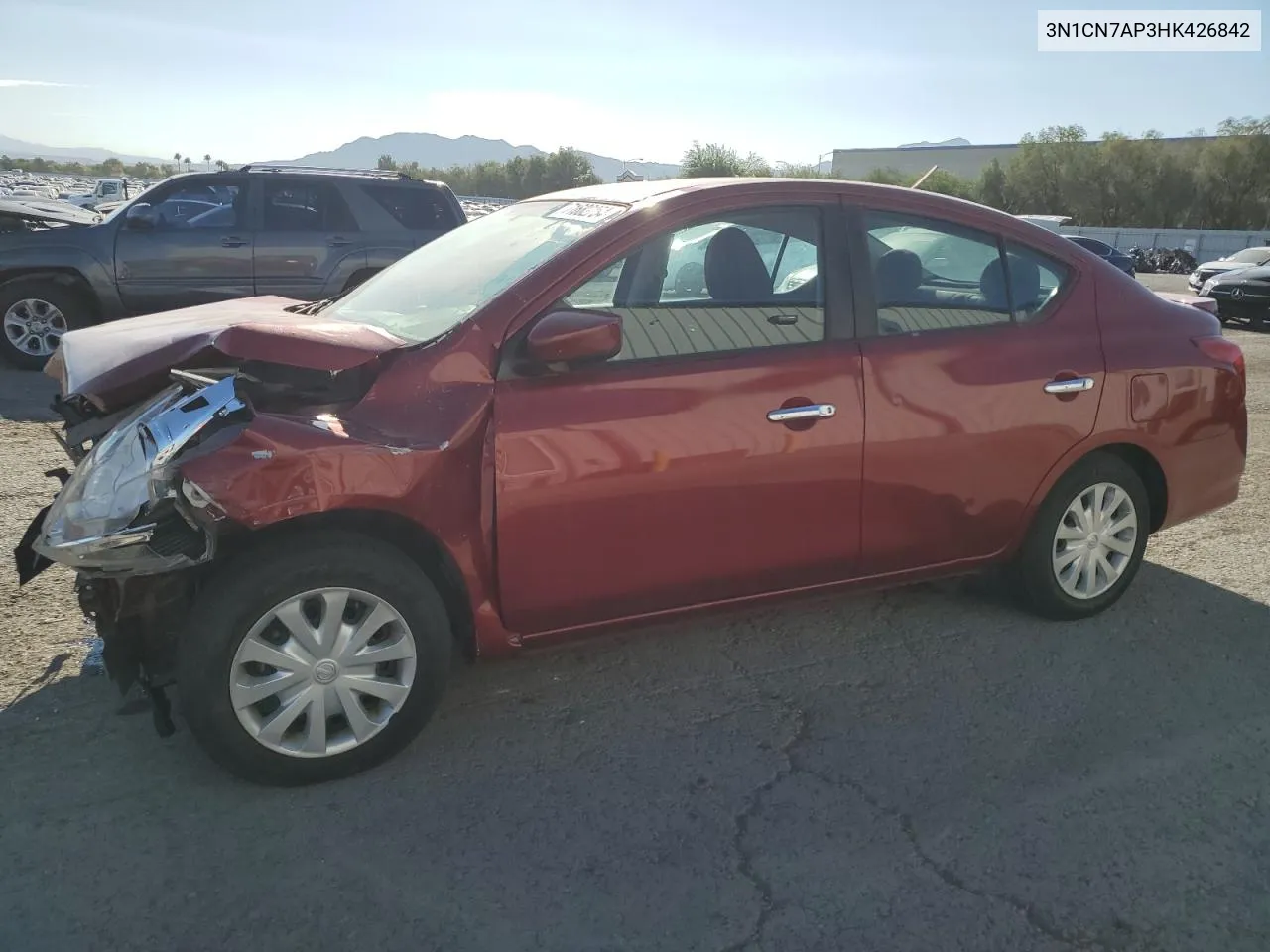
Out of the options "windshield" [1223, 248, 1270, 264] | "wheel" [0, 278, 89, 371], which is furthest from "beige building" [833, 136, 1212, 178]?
"wheel" [0, 278, 89, 371]

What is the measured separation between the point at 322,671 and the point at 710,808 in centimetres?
121

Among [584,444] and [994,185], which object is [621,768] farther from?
[994,185]

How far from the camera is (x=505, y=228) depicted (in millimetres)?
4066

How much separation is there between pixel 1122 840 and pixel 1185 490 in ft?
6.89

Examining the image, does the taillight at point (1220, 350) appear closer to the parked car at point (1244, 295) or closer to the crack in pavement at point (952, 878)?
the crack in pavement at point (952, 878)

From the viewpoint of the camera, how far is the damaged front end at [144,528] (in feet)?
9.32

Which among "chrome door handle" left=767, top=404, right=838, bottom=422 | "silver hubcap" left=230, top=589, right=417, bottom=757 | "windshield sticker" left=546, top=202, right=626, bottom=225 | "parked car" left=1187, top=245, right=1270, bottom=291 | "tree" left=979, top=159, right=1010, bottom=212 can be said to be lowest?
"silver hubcap" left=230, top=589, right=417, bottom=757

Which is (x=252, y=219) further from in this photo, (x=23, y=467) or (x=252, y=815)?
(x=252, y=815)

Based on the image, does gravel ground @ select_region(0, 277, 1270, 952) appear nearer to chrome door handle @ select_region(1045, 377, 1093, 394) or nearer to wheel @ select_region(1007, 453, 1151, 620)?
wheel @ select_region(1007, 453, 1151, 620)

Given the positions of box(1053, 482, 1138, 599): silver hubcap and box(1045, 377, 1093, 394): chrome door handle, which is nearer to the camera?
box(1045, 377, 1093, 394): chrome door handle

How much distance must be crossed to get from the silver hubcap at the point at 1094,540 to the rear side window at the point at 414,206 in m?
7.33

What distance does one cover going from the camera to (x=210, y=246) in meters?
9.38

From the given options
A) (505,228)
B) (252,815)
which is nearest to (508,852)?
(252,815)

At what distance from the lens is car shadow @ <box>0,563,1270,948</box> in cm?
258
